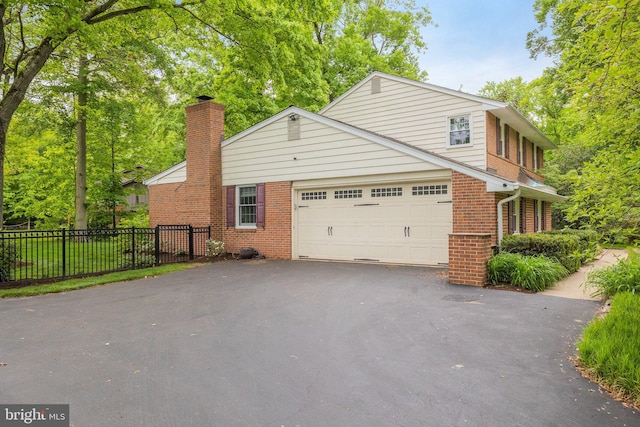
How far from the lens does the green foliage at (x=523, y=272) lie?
23.4 feet

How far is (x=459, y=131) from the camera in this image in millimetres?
12062

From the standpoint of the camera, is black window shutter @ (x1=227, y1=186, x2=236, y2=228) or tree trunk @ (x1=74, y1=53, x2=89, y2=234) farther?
tree trunk @ (x1=74, y1=53, x2=89, y2=234)

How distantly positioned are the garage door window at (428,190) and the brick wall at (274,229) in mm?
4087

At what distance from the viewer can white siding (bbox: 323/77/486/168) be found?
38.5ft

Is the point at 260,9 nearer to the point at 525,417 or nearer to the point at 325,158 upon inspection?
the point at 325,158

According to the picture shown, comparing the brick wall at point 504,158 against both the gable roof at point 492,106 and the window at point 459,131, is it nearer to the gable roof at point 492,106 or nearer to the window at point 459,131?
the gable roof at point 492,106

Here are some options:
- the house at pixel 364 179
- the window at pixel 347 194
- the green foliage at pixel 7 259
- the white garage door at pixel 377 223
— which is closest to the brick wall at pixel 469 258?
the house at pixel 364 179

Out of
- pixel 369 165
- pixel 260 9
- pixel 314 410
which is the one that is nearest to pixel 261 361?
pixel 314 410

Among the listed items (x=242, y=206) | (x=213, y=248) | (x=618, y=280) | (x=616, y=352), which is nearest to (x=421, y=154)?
(x=618, y=280)

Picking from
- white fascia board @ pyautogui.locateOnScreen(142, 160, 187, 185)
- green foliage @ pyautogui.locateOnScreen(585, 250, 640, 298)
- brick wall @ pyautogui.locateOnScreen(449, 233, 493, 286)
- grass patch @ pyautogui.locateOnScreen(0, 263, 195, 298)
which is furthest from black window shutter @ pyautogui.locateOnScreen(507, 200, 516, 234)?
white fascia board @ pyautogui.locateOnScreen(142, 160, 187, 185)

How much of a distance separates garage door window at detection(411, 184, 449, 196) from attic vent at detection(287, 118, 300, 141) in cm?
415

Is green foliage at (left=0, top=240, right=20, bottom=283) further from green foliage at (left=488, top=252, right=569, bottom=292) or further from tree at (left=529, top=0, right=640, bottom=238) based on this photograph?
tree at (left=529, top=0, right=640, bottom=238)

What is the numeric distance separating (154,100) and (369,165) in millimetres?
12605

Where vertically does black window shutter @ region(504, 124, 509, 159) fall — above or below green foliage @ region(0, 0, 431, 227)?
below
